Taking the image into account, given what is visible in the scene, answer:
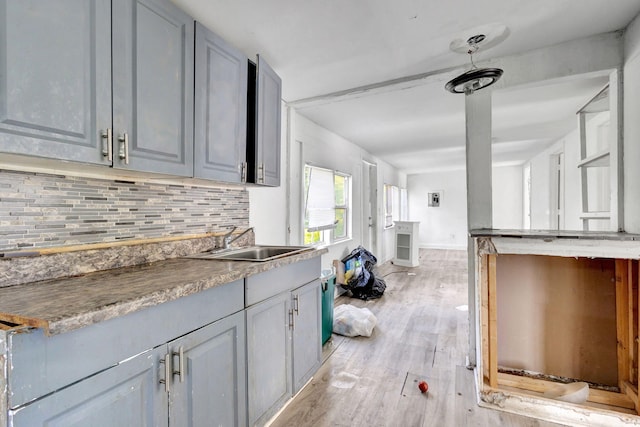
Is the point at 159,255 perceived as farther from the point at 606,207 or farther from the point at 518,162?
the point at 518,162

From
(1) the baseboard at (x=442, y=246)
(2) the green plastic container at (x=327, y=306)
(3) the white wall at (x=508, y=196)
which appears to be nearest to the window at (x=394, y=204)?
(1) the baseboard at (x=442, y=246)

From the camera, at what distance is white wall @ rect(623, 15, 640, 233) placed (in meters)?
1.83

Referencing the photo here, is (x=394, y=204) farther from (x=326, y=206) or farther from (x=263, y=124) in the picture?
(x=263, y=124)

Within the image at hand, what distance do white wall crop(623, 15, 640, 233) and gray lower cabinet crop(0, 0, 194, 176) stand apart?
2609 millimetres

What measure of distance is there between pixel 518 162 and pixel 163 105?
833 centimetres

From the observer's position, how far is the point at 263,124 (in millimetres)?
2182

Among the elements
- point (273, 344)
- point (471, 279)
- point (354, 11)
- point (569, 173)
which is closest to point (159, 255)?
point (273, 344)

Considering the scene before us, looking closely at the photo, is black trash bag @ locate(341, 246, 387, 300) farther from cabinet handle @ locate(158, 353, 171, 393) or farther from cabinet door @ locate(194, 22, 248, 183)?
cabinet handle @ locate(158, 353, 171, 393)

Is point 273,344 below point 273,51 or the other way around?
below

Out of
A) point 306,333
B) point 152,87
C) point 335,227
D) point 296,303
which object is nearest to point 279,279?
point 296,303

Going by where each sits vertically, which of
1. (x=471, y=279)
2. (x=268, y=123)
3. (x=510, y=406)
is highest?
(x=268, y=123)

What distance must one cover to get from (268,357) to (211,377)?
434 mm

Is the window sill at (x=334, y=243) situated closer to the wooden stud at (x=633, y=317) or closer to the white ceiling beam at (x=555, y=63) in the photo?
the white ceiling beam at (x=555, y=63)

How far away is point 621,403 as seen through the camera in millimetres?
1871
